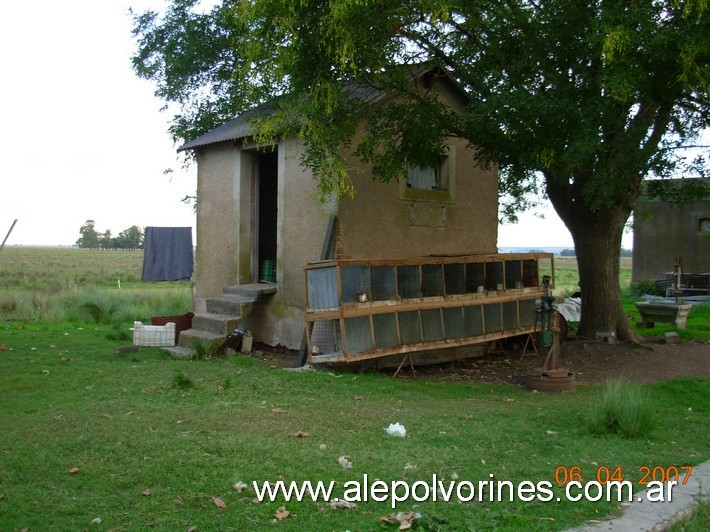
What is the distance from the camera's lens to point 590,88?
902cm

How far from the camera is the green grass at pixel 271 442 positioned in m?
4.42

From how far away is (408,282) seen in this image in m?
10.2

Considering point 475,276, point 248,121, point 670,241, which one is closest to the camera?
point 248,121

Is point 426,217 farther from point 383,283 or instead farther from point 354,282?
point 354,282

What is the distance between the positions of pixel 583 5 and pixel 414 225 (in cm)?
468

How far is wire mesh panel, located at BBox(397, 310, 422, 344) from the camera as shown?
1009cm

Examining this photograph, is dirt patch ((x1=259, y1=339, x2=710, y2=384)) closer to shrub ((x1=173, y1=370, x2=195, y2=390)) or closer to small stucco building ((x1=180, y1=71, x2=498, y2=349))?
small stucco building ((x1=180, y1=71, x2=498, y2=349))

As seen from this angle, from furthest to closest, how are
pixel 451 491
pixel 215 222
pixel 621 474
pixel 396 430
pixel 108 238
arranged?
pixel 108 238 → pixel 215 222 → pixel 396 430 → pixel 621 474 → pixel 451 491

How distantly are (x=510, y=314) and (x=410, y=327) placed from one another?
8.46ft

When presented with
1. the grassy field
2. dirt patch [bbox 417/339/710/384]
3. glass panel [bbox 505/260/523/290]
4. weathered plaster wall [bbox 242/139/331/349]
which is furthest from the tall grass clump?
weathered plaster wall [bbox 242/139/331/349]

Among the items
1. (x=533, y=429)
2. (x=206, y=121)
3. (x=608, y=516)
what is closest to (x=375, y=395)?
(x=533, y=429)

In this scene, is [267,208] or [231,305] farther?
[267,208]

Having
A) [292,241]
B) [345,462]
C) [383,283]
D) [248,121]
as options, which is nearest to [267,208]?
[292,241]

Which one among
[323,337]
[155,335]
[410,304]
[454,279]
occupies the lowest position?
[155,335]
